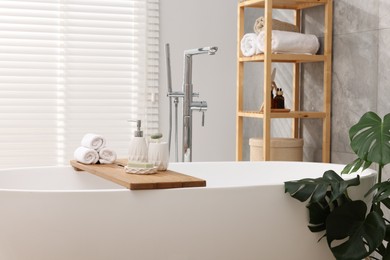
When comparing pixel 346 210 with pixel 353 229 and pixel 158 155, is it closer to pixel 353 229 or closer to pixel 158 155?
pixel 353 229

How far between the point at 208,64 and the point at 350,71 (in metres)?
1.55

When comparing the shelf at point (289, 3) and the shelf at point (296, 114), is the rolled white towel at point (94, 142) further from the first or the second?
the shelf at point (289, 3)

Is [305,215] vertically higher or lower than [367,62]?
lower

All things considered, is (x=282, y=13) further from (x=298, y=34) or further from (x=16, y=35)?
(x=16, y=35)

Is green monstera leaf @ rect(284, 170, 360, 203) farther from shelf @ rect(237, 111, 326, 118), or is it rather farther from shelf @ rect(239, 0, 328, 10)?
shelf @ rect(239, 0, 328, 10)

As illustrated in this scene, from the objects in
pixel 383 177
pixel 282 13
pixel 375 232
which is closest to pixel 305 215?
pixel 375 232

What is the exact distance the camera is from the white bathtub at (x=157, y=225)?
252 centimetres

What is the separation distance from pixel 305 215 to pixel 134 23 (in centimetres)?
272

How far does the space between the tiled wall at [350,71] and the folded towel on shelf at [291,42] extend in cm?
13

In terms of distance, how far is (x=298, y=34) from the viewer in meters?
4.11

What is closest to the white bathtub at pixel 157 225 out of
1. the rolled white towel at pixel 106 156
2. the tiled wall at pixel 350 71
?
the rolled white towel at pixel 106 156

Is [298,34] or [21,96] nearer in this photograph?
[298,34]

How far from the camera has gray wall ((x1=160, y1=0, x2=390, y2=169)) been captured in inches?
150

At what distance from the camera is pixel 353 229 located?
2795 mm
